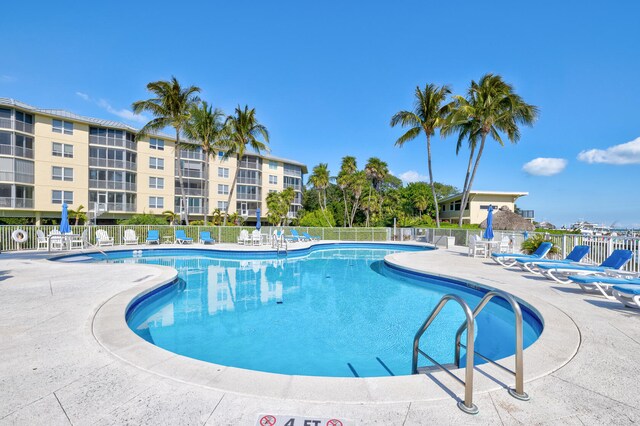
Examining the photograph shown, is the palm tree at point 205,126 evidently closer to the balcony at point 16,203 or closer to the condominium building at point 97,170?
the condominium building at point 97,170

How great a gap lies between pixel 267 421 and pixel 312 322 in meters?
4.23

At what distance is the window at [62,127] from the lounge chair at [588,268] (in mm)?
39361

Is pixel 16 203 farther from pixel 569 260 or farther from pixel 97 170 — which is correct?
pixel 569 260

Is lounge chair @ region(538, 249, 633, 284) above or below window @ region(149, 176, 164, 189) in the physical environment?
below

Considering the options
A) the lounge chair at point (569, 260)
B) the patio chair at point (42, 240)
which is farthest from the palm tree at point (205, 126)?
the lounge chair at point (569, 260)

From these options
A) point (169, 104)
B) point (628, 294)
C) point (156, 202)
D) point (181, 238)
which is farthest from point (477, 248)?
point (156, 202)

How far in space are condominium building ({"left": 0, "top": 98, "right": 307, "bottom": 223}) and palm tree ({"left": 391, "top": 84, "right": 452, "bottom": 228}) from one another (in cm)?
1450

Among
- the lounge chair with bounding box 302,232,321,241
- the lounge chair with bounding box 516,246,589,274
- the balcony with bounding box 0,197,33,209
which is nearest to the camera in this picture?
the lounge chair with bounding box 516,246,589,274

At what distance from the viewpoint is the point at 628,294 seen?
5281mm

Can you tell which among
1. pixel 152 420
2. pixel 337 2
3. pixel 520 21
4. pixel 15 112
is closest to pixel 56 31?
pixel 337 2

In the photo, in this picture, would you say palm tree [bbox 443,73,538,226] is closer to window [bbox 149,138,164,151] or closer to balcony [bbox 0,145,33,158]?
window [bbox 149,138,164,151]

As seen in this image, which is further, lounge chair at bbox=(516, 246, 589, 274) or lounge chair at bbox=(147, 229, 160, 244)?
lounge chair at bbox=(147, 229, 160, 244)

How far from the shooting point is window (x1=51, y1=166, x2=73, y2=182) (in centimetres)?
2988

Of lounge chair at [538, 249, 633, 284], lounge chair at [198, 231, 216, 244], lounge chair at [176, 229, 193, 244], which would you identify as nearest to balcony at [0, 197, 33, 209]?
lounge chair at [176, 229, 193, 244]
